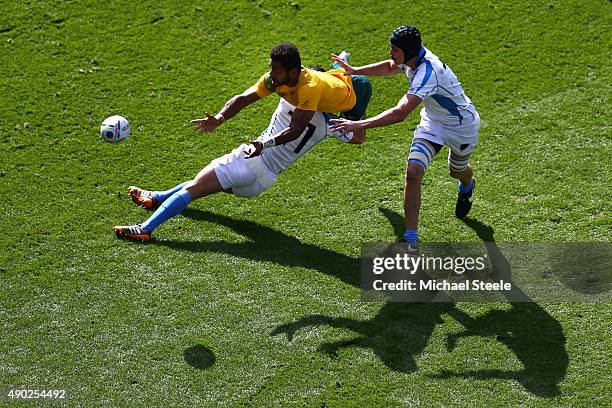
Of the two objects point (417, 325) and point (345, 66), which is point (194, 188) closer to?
point (345, 66)

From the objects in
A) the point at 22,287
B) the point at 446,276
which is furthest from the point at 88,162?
the point at 446,276

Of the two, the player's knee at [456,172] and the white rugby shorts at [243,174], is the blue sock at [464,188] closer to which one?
the player's knee at [456,172]

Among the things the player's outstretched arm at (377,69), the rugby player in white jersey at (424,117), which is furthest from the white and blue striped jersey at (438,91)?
the player's outstretched arm at (377,69)

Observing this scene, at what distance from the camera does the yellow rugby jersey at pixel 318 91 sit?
882cm

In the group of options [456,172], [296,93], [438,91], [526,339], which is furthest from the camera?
[456,172]

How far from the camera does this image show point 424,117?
914cm

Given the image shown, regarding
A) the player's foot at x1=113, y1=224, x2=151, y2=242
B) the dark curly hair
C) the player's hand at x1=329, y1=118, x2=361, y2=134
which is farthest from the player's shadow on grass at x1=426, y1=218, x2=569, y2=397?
the player's foot at x1=113, y1=224, x2=151, y2=242

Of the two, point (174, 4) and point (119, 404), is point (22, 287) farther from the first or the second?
point (174, 4)

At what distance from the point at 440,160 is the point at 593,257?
2033 millimetres

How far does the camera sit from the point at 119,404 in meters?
7.52

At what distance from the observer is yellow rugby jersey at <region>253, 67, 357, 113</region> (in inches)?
347

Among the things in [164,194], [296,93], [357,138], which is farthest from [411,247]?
[164,194]

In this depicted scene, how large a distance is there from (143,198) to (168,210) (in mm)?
569

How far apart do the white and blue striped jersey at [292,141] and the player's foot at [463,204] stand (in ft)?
4.09
